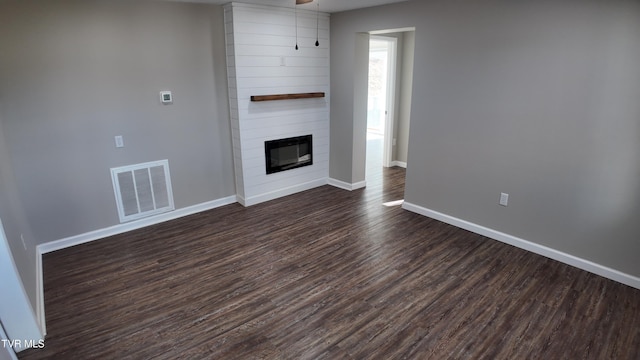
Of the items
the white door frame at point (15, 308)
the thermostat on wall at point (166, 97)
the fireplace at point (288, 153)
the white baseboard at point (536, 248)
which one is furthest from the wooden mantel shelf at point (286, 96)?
the white door frame at point (15, 308)

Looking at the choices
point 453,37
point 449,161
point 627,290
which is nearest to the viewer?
point 627,290

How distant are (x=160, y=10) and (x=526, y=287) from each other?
434 centimetres

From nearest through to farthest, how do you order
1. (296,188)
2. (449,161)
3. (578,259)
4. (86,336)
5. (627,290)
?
(86,336) < (627,290) < (578,259) < (449,161) < (296,188)

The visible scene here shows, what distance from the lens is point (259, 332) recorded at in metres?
2.38

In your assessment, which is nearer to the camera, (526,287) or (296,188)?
(526,287)

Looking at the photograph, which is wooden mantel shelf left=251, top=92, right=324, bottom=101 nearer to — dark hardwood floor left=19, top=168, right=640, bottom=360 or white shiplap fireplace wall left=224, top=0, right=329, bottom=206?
white shiplap fireplace wall left=224, top=0, right=329, bottom=206

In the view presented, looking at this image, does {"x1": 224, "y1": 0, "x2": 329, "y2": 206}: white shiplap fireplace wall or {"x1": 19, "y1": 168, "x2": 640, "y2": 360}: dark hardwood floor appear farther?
{"x1": 224, "y1": 0, "x2": 329, "y2": 206}: white shiplap fireplace wall

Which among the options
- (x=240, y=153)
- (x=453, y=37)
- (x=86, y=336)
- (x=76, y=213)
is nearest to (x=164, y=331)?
(x=86, y=336)

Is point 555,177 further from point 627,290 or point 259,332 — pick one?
point 259,332

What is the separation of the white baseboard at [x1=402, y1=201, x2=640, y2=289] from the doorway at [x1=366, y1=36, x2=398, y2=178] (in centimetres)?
185

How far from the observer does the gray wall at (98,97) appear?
3.11 meters

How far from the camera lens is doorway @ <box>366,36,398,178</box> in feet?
19.3

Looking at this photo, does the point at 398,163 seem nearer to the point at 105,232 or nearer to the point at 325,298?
the point at 325,298

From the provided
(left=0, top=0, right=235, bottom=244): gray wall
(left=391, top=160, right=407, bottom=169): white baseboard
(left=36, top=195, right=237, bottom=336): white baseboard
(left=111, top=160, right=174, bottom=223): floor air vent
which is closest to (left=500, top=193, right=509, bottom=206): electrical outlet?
(left=391, top=160, right=407, bottom=169): white baseboard
